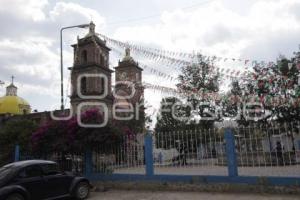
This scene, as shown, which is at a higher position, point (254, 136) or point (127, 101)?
point (127, 101)

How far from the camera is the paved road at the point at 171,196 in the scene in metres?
9.24

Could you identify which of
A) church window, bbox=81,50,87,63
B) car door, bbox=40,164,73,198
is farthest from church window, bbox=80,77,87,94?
car door, bbox=40,164,73,198

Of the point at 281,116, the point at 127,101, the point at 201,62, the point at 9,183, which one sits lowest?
the point at 9,183

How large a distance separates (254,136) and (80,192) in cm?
580

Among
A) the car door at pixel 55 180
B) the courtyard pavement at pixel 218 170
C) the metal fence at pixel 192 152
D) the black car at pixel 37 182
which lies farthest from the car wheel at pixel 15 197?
the metal fence at pixel 192 152

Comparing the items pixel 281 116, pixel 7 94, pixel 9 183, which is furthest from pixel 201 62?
pixel 7 94

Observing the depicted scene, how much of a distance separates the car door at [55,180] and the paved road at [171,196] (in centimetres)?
114

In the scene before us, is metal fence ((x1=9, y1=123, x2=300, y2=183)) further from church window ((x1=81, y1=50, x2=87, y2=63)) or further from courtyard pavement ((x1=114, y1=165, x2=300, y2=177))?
church window ((x1=81, y1=50, x2=87, y2=63))

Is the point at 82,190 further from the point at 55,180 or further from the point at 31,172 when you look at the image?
the point at 31,172

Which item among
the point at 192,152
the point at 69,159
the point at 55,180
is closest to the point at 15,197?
the point at 55,180

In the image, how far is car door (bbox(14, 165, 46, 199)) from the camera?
9266 mm

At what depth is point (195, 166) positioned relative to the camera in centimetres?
1104

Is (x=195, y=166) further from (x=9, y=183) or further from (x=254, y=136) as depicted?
(x=9, y=183)

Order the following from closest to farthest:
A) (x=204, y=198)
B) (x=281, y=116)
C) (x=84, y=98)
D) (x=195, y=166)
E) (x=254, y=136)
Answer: (x=204, y=198), (x=254, y=136), (x=195, y=166), (x=281, y=116), (x=84, y=98)
